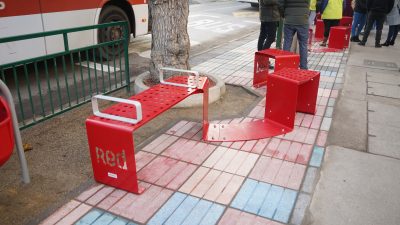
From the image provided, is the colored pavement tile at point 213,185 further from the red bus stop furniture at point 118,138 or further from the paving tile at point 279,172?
the red bus stop furniture at point 118,138

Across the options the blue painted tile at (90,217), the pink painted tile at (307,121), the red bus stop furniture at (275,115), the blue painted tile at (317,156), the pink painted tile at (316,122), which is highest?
the red bus stop furniture at (275,115)

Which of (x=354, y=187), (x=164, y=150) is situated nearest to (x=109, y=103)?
(x=164, y=150)

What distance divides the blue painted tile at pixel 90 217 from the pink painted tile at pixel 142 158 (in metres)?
0.66

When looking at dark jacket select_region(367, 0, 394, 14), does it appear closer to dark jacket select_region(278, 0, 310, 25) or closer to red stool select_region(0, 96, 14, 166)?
dark jacket select_region(278, 0, 310, 25)

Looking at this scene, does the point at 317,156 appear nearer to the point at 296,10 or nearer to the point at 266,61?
the point at 266,61

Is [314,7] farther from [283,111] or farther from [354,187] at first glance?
[354,187]

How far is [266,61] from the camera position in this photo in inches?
227

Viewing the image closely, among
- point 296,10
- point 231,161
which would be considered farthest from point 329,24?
point 231,161

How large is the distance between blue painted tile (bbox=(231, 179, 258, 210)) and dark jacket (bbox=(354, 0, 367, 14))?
27.7 ft

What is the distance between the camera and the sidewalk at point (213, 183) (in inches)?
104

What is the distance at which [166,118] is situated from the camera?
446 centimetres

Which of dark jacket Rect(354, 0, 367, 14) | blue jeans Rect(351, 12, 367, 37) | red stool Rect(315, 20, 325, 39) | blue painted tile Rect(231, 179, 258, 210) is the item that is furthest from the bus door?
blue jeans Rect(351, 12, 367, 37)

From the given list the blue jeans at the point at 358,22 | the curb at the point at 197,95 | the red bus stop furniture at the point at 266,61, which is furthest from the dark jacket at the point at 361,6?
the curb at the point at 197,95

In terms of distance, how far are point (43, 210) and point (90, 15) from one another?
15.9 feet
